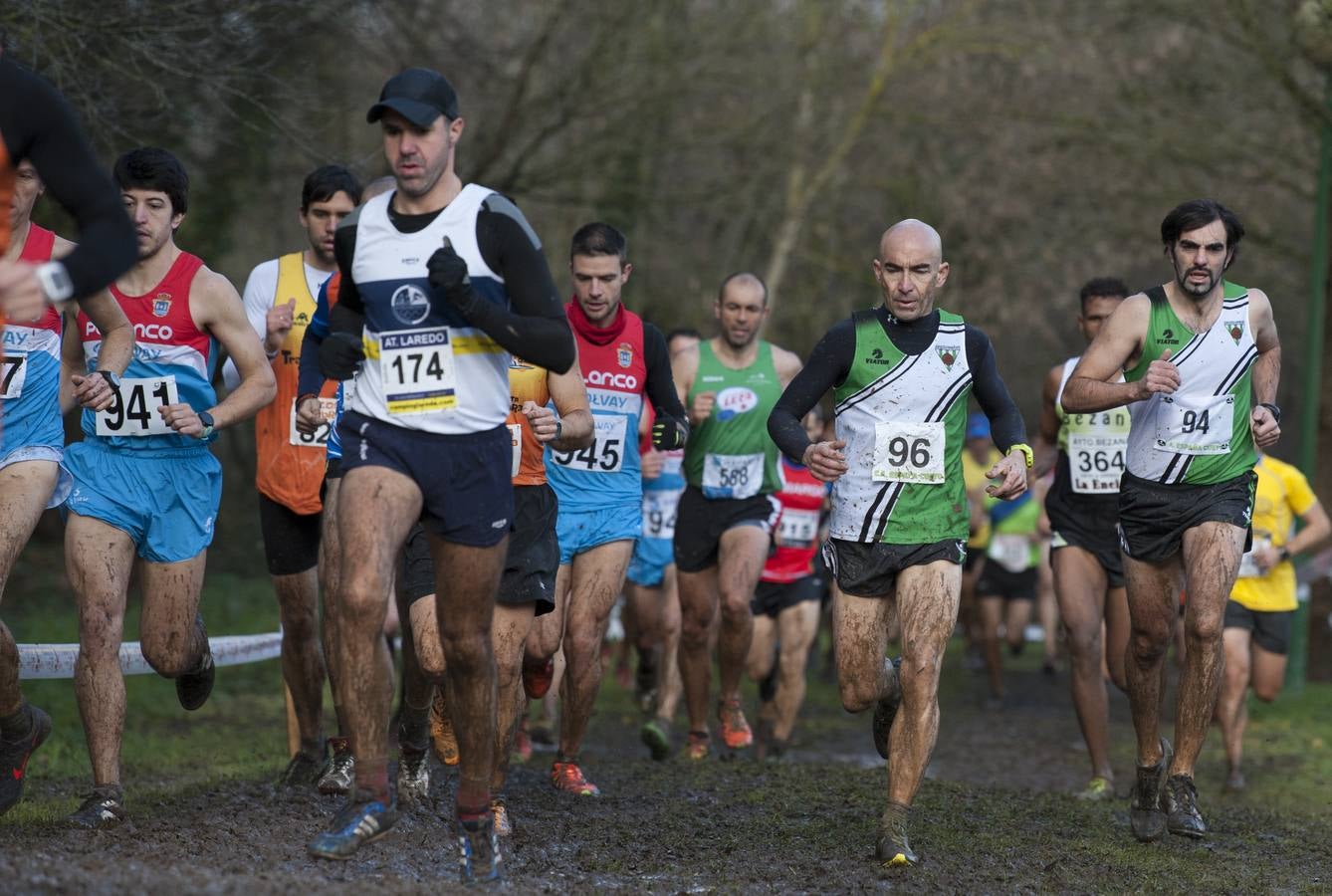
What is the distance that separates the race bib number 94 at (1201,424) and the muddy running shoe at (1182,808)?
1.43 metres

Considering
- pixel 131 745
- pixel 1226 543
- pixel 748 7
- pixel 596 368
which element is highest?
pixel 748 7

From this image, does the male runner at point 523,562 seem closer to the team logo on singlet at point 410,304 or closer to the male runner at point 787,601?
the team logo on singlet at point 410,304

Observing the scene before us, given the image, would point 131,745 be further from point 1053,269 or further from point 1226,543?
point 1053,269

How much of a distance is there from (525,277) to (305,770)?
11.1 feet

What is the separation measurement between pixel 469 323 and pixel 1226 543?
3.68 metres

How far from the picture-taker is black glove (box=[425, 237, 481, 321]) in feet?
17.4

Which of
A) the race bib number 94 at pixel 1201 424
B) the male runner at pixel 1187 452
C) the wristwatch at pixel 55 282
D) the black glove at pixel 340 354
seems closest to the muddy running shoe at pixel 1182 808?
the male runner at pixel 1187 452

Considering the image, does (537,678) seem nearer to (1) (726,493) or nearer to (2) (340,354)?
(1) (726,493)

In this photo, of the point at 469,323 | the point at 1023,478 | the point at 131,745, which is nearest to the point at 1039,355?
the point at 131,745

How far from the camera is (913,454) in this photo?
688cm

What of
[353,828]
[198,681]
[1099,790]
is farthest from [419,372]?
[1099,790]

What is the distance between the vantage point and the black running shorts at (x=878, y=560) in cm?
683

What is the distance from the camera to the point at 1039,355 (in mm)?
25703

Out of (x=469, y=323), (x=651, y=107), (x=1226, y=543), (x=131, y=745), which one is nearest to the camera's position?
(x=469, y=323)
